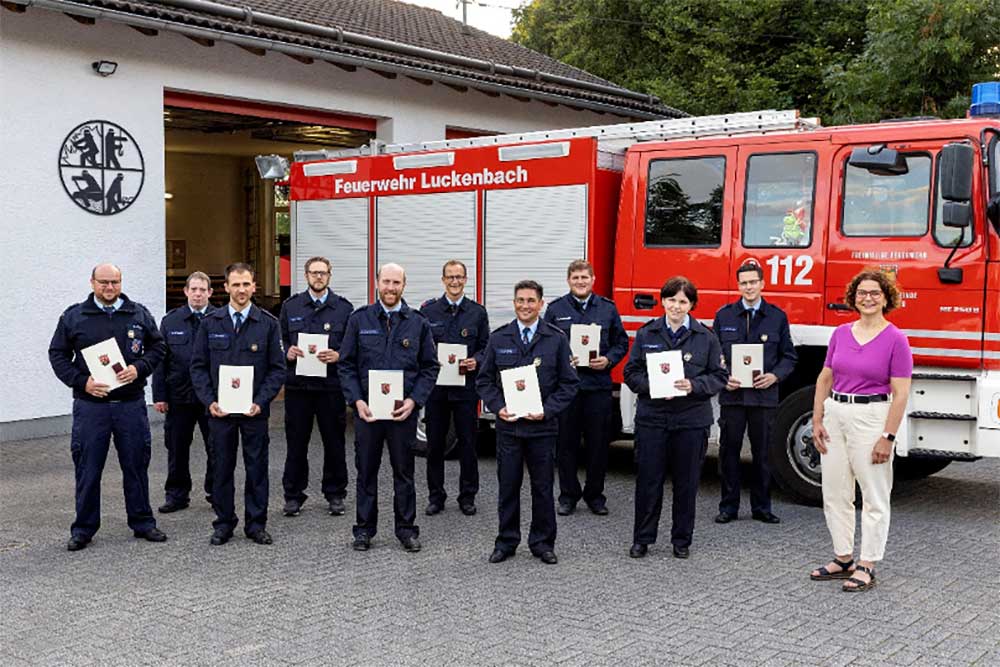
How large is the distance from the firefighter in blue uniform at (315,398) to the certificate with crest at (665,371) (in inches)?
99.1

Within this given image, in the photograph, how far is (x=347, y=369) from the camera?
723 centimetres

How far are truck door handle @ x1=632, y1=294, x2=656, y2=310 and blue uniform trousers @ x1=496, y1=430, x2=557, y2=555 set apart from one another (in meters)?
2.37

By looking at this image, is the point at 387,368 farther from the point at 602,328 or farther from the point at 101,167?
the point at 101,167

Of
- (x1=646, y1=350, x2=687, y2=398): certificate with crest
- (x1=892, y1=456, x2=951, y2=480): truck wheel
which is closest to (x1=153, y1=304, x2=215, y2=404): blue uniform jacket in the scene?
(x1=646, y1=350, x2=687, y2=398): certificate with crest

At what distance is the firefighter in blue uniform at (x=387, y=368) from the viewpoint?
23.6 feet

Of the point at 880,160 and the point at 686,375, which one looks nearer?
the point at 686,375

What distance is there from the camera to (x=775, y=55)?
24.2 meters

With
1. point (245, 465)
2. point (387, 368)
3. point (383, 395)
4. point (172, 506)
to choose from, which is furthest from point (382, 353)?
point (172, 506)

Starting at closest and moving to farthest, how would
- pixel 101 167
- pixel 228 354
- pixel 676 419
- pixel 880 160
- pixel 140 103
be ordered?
1. pixel 676 419
2. pixel 228 354
3. pixel 880 160
4. pixel 101 167
5. pixel 140 103

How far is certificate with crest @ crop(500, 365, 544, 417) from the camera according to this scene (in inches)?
268

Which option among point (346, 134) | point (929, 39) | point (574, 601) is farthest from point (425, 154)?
point (346, 134)

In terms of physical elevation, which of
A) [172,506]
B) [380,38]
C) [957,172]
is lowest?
[172,506]

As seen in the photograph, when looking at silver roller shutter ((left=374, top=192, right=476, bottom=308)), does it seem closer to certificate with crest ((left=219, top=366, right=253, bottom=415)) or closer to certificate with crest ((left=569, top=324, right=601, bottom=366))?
certificate with crest ((left=569, top=324, right=601, bottom=366))

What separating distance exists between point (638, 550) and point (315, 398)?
282cm
